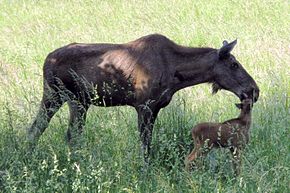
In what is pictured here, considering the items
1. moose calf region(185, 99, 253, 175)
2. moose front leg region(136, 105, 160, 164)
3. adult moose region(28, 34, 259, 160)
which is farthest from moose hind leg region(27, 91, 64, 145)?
moose calf region(185, 99, 253, 175)

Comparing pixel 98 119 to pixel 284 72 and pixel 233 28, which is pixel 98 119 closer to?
pixel 284 72

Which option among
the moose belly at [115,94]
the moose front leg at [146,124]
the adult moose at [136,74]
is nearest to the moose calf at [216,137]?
the moose front leg at [146,124]

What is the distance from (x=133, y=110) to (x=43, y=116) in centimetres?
194

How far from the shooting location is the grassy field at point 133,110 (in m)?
6.21

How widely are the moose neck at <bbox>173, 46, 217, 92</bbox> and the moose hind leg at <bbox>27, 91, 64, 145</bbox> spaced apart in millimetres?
1371

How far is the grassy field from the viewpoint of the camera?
6.21 meters

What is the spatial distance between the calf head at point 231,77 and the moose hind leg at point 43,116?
1856 millimetres

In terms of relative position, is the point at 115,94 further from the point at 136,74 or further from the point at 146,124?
the point at 146,124

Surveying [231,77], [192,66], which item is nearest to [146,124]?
[192,66]

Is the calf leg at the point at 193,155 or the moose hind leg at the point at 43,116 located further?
the moose hind leg at the point at 43,116

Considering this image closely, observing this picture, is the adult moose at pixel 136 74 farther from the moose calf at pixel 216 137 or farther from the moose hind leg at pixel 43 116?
the moose calf at pixel 216 137

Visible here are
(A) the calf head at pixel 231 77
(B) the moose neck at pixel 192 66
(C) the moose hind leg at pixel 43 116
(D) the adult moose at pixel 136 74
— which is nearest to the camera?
(C) the moose hind leg at pixel 43 116

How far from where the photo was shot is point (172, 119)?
26.8ft

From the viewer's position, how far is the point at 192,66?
27.1 ft
